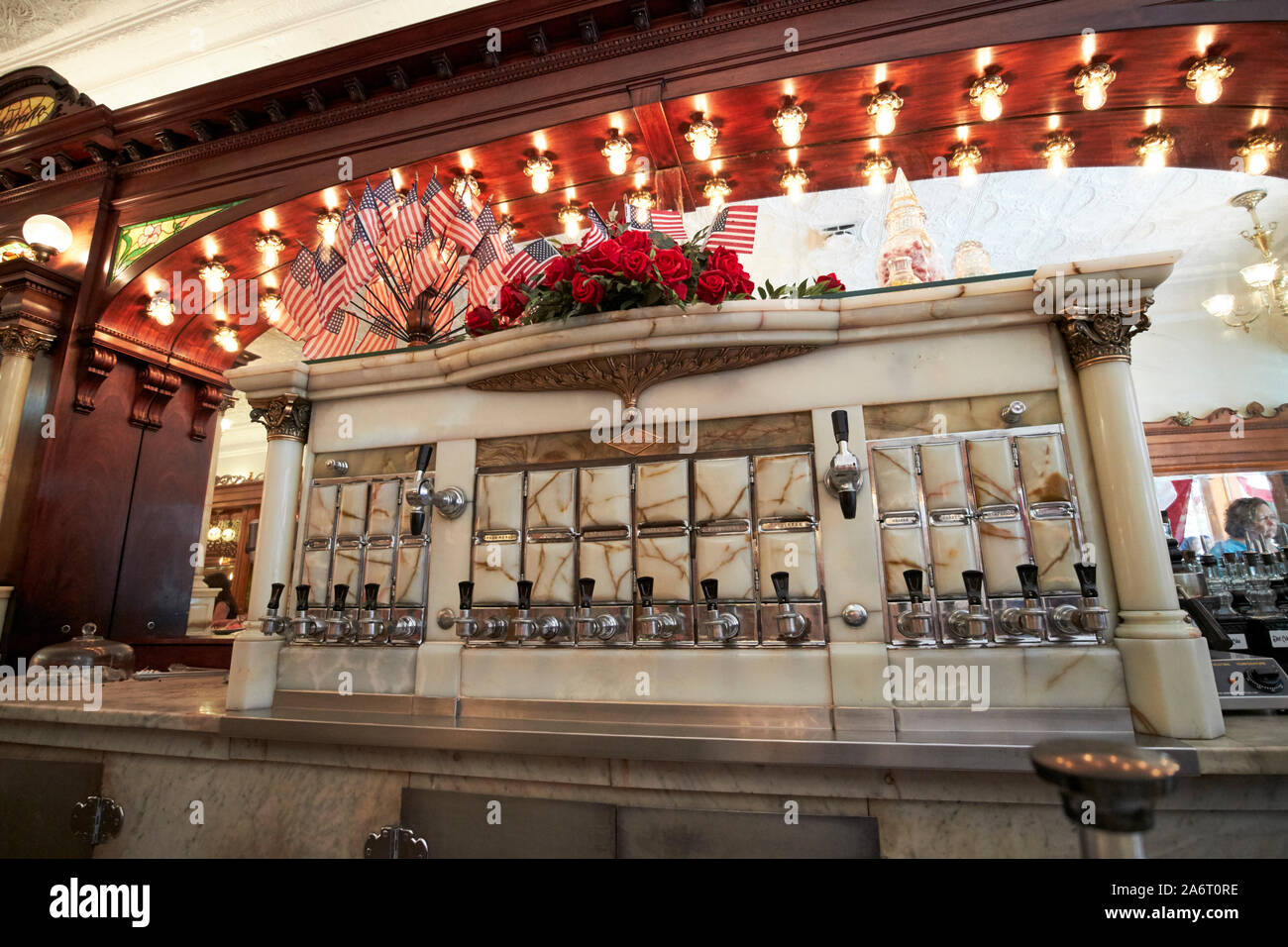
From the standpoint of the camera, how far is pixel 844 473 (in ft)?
6.52

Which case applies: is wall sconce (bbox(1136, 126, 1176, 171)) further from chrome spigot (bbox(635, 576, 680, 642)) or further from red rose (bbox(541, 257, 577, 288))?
chrome spigot (bbox(635, 576, 680, 642))

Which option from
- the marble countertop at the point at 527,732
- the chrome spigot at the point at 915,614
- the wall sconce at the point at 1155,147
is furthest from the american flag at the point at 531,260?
the wall sconce at the point at 1155,147

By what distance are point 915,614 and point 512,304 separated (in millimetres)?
1826

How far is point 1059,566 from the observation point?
1.91 metres

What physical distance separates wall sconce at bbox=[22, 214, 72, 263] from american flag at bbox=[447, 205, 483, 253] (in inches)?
173

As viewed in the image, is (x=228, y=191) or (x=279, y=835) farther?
(x=228, y=191)

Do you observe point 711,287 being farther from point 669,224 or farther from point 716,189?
point 716,189

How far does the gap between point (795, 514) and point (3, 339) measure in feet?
19.8


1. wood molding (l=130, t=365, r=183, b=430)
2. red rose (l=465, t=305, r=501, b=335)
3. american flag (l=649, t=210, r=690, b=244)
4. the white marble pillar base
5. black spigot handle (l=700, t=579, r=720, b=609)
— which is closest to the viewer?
the white marble pillar base

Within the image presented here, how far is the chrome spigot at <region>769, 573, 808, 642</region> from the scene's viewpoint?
189 cm

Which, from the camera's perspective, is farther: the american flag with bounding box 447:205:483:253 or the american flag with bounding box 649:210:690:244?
the american flag with bounding box 447:205:483:253

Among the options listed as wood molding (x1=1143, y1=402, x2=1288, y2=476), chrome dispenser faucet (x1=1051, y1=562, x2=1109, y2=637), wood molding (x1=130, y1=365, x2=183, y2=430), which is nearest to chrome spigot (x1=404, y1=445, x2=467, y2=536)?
chrome dispenser faucet (x1=1051, y1=562, x2=1109, y2=637)
